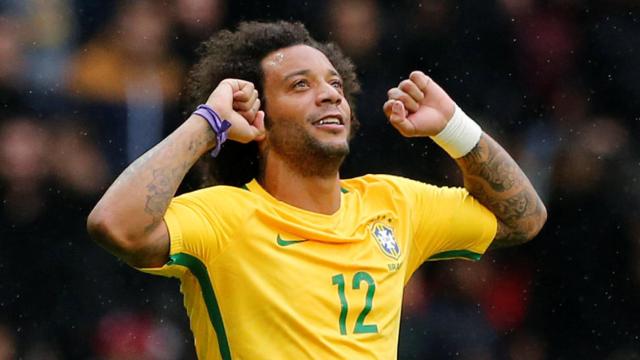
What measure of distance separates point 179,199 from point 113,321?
6.84 feet

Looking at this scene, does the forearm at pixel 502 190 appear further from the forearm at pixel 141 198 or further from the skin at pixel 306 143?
the forearm at pixel 141 198

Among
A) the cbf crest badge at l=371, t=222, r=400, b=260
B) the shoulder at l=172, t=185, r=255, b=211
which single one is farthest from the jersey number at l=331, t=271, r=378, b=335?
the shoulder at l=172, t=185, r=255, b=211

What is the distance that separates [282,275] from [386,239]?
46 centimetres

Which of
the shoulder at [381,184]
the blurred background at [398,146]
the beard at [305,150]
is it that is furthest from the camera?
the blurred background at [398,146]

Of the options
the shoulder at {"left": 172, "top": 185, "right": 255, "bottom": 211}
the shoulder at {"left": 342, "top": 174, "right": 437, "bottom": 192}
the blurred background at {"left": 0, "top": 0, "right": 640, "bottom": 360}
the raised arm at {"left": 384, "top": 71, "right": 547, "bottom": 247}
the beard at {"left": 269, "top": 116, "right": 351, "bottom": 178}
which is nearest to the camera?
the shoulder at {"left": 172, "top": 185, "right": 255, "bottom": 211}

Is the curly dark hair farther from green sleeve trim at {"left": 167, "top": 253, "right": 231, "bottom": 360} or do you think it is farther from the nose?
green sleeve trim at {"left": 167, "top": 253, "right": 231, "bottom": 360}

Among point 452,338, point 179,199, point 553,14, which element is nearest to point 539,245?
point 452,338

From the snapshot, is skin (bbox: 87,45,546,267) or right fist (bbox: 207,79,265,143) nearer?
skin (bbox: 87,45,546,267)

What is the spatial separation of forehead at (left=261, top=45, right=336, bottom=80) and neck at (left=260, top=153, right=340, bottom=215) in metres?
0.33

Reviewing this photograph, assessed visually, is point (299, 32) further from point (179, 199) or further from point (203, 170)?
point (179, 199)

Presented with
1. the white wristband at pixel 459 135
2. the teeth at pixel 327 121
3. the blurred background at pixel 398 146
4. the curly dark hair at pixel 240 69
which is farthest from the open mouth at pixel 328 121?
the blurred background at pixel 398 146

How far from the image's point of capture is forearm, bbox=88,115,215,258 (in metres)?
3.36

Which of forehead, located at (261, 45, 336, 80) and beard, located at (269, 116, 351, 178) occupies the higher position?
forehead, located at (261, 45, 336, 80)

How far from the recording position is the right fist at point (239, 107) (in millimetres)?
3637
